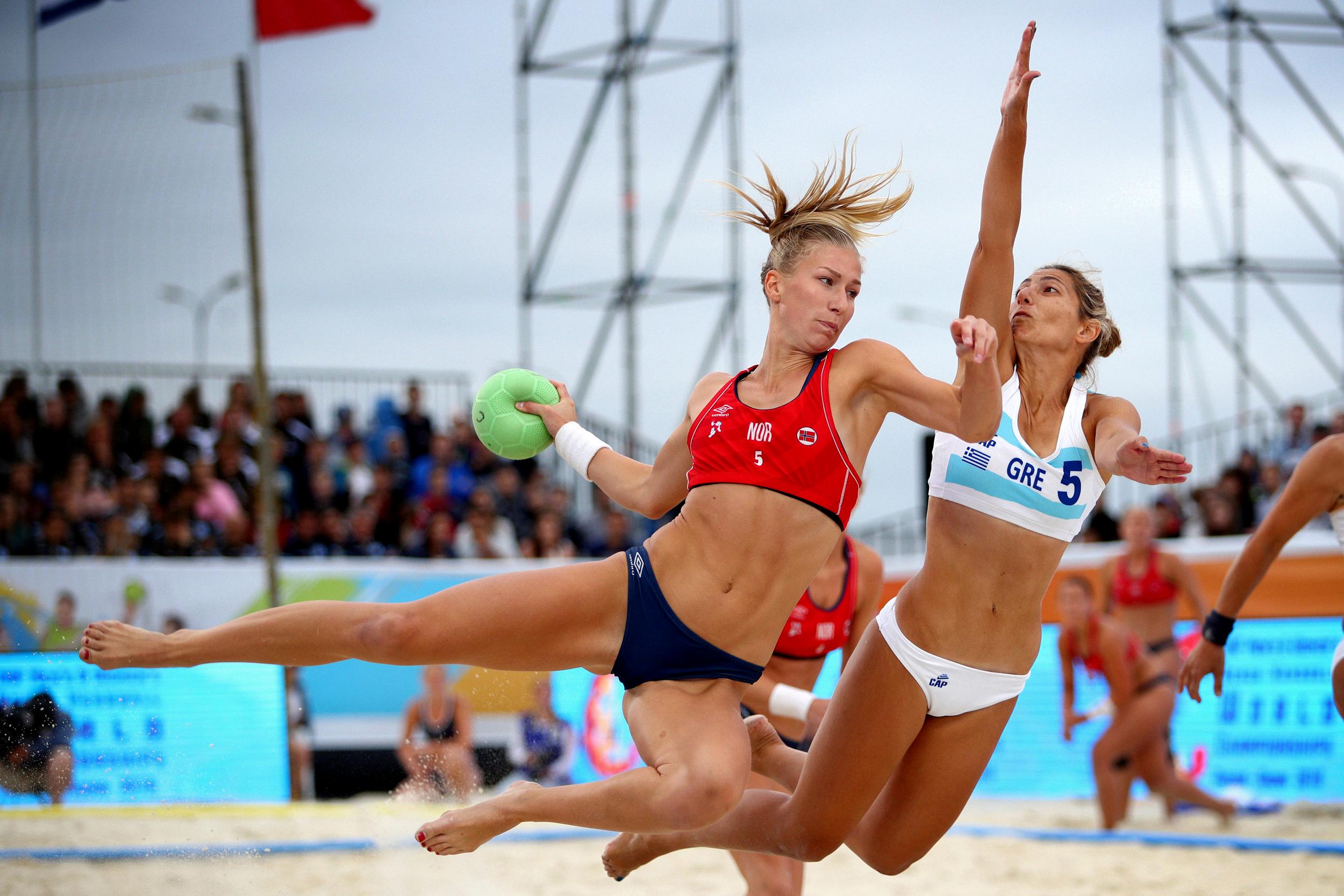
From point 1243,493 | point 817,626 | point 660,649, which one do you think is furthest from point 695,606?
point 1243,493

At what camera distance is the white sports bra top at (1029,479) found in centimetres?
331

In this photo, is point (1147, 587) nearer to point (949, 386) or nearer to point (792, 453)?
point (949, 386)

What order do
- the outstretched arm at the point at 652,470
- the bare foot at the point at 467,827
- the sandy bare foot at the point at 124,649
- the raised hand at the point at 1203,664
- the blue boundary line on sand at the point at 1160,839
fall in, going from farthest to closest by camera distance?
the blue boundary line on sand at the point at 1160,839, the raised hand at the point at 1203,664, the outstretched arm at the point at 652,470, the sandy bare foot at the point at 124,649, the bare foot at the point at 467,827

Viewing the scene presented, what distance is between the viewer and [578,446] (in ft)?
12.6

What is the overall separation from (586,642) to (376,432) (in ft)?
30.6

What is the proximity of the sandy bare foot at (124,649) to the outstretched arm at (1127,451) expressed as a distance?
2689 mm

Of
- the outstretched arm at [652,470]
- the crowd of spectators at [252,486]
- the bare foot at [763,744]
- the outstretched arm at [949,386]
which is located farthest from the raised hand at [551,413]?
the crowd of spectators at [252,486]

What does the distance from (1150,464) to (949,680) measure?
0.83 metres

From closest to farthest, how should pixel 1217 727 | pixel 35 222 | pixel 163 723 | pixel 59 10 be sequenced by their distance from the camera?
pixel 163 723, pixel 1217 727, pixel 35 222, pixel 59 10

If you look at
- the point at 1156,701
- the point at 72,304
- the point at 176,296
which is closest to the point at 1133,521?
the point at 1156,701

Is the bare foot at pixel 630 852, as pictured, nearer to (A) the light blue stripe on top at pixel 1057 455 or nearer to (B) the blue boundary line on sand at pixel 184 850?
(A) the light blue stripe on top at pixel 1057 455

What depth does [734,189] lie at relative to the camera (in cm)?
364

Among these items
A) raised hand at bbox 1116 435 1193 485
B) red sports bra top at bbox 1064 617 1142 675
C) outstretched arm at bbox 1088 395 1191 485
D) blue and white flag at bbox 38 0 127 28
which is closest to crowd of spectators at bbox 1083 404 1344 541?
red sports bra top at bbox 1064 617 1142 675

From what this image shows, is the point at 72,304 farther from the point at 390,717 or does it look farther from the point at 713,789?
the point at 713,789
